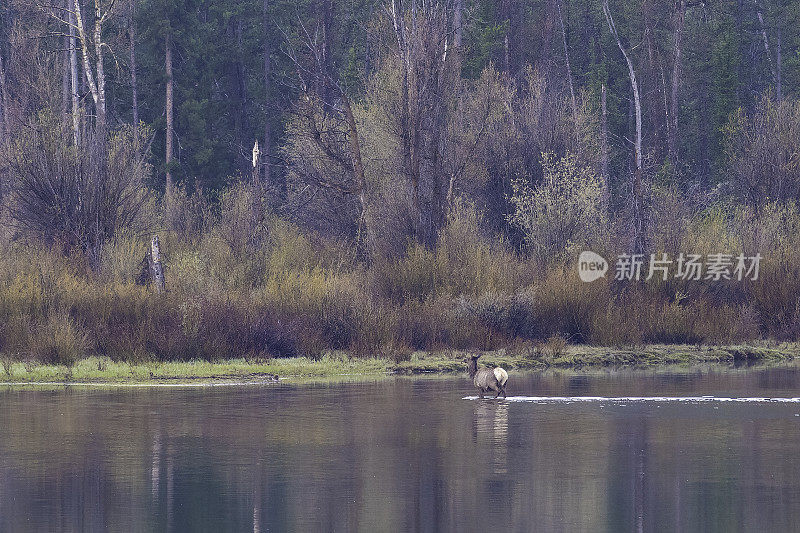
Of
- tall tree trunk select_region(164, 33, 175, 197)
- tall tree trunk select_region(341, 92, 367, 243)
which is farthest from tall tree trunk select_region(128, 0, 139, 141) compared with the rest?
tall tree trunk select_region(341, 92, 367, 243)

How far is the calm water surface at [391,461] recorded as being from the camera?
1130cm

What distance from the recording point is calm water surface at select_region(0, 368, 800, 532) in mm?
11297

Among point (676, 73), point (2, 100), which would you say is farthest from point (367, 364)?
point (676, 73)

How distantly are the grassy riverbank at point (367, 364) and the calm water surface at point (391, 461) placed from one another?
166 cm

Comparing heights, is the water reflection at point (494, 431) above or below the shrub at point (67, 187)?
below

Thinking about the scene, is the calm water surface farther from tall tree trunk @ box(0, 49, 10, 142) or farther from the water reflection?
tall tree trunk @ box(0, 49, 10, 142)

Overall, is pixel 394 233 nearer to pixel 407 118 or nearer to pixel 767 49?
pixel 407 118

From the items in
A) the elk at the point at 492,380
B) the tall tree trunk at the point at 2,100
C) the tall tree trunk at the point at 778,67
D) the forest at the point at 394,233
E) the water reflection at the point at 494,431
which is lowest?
the water reflection at the point at 494,431

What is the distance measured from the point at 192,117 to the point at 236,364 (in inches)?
1561

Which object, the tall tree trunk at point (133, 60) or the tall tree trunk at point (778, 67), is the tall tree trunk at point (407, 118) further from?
the tall tree trunk at point (778, 67)

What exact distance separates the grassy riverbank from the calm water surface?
166cm

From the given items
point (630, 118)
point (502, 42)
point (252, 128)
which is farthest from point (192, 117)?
point (630, 118)

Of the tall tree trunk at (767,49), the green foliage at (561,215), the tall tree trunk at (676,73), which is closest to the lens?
the green foliage at (561,215)

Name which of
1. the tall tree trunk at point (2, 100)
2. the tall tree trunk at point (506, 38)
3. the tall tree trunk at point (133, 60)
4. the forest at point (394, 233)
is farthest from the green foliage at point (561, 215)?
the tall tree trunk at point (133, 60)
